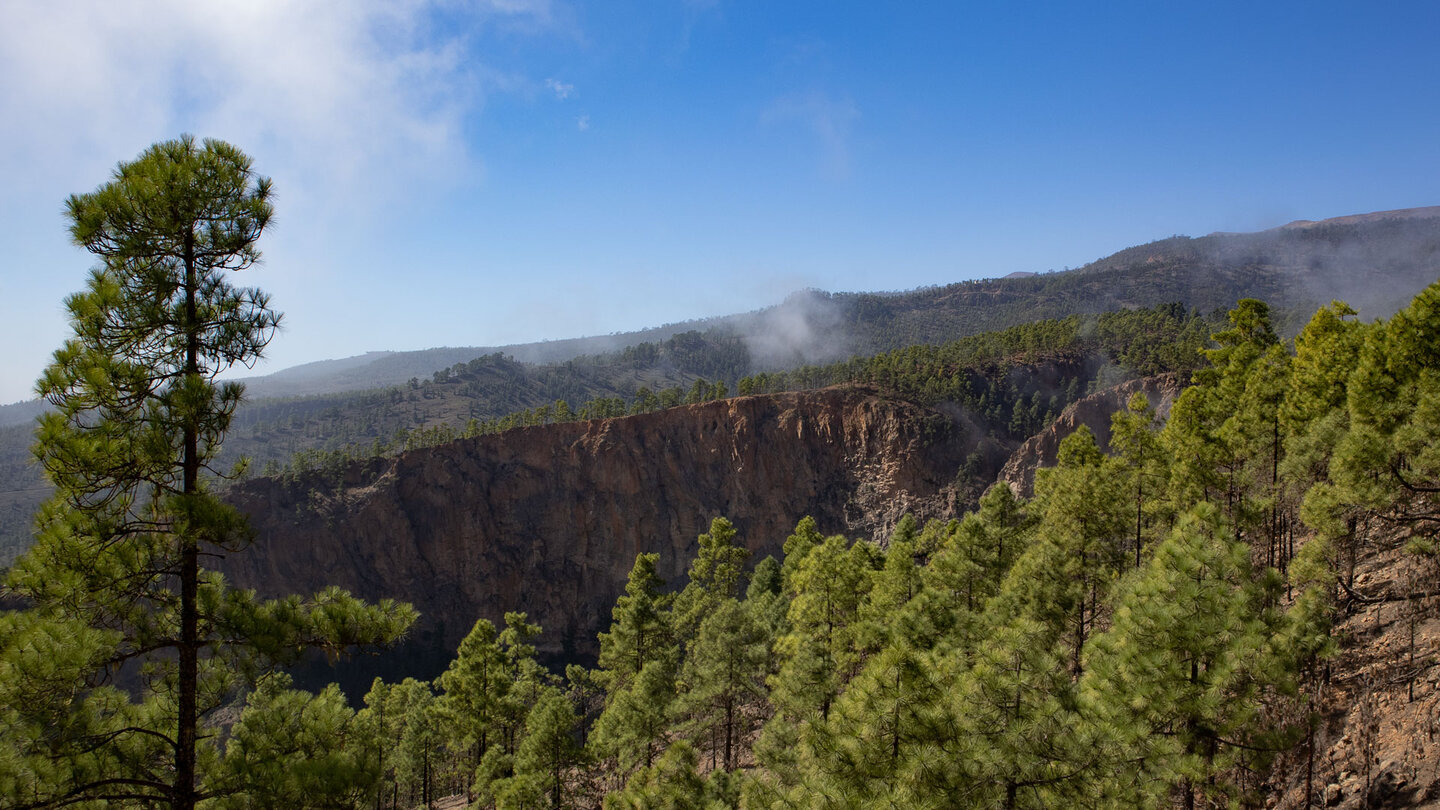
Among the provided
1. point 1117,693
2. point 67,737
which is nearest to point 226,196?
point 67,737

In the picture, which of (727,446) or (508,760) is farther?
(727,446)

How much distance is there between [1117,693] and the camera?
9.79m

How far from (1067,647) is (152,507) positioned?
19.0m

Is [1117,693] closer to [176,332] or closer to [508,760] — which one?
[176,332]

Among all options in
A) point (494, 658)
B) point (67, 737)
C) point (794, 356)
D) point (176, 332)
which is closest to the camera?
point (67, 737)

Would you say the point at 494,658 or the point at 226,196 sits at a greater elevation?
the point at 226,196

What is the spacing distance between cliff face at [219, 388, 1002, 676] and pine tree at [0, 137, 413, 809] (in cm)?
6356

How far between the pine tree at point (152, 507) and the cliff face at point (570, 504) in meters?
63.6

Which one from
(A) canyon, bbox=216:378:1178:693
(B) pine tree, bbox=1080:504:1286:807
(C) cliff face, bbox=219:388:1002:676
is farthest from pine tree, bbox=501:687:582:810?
(C) cliff face, bbox=219:388:1002:676

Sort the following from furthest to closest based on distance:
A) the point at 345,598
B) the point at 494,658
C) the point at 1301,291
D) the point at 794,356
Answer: the point at 794,356 → the point at 1301,291 → the point at 494,658 → the point at 345,598

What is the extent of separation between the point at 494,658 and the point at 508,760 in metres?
3.71

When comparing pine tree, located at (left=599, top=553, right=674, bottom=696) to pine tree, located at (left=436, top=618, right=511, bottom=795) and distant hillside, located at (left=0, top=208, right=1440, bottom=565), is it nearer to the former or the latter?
pine tree, located at (left=436, top=618, right=511, bottom=795)

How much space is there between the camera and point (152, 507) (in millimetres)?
6754

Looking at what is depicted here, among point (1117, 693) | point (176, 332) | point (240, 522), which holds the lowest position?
point (1117, 693)
